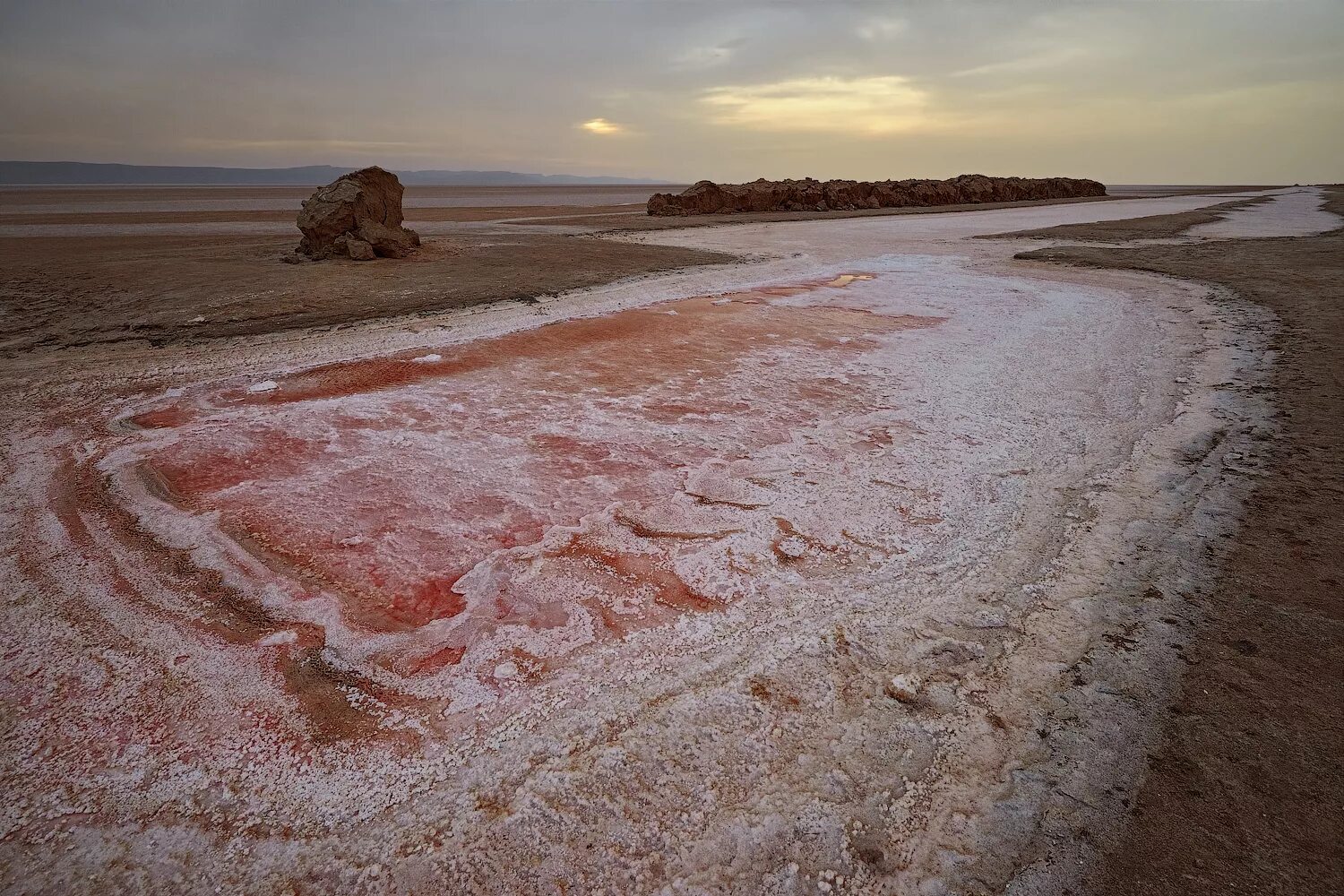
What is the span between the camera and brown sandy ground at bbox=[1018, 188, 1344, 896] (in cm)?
141

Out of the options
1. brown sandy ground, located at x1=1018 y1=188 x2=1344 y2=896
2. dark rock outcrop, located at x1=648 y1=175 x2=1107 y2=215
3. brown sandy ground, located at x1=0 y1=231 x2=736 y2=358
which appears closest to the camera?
brown sandy ground, located at x1=1018 y1=188 x2=1344 y2=896

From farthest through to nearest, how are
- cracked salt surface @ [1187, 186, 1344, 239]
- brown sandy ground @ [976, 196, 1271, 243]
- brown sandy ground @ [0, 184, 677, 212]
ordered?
brown sandy ground @ [0, 184, 677, 212], cracked salt surface @ [1187, 186, 1344, 239], brown sandy ground @ [976, 196, 1271, 243]

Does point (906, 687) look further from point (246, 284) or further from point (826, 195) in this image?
point (826, 195)

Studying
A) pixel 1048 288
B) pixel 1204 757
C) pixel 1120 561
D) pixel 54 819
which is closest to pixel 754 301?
pixel 1048 288

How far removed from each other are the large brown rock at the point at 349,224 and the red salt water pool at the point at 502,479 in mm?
5913

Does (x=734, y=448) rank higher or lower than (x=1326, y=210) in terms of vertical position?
lower

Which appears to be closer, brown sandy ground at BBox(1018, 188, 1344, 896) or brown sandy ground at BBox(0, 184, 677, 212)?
brown sandy ground at BBox(1018, 188, 1344, 896)

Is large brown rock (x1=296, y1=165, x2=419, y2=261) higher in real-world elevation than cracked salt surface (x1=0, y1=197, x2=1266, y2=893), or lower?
higher

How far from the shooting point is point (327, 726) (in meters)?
1.79

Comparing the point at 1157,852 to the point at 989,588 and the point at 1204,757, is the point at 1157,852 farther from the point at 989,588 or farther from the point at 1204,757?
the point at 989,588

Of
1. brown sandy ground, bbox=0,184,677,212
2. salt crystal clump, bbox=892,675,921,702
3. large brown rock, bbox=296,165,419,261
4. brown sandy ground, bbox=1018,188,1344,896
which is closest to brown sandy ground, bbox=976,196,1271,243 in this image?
large brown rock, bbox=296,165,419,261

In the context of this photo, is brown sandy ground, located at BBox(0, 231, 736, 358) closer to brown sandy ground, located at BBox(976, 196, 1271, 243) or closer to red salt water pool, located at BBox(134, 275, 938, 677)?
red salt water pool, located at BBox(134, 275, 938, 677)

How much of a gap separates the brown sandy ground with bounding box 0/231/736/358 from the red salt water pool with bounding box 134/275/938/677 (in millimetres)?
2260

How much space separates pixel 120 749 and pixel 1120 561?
11.2 ft
